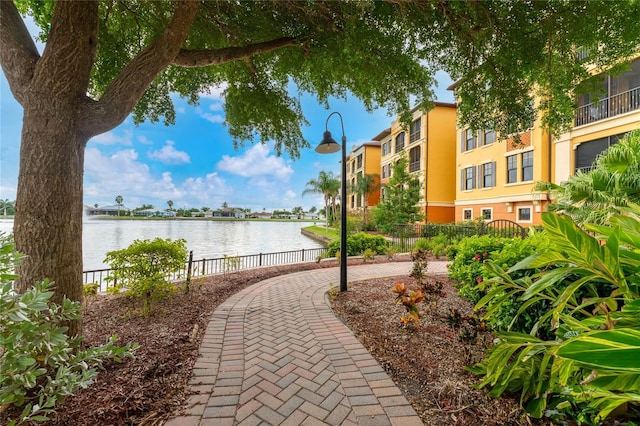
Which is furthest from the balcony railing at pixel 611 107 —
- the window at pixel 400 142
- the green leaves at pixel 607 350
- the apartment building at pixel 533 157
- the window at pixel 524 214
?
the window at pixel 400 142

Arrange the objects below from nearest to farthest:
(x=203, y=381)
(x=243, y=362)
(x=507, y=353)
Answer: (x=507, y=353), (x=203, y=381), (x=243, y=362)

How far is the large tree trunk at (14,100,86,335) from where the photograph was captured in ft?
7.17

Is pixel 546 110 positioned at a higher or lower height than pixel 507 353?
higher

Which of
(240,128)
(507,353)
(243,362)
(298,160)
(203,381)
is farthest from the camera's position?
(298,160)

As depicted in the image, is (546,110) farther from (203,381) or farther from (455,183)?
(455,183)

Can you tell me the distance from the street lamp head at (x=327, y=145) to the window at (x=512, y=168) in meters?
15.1

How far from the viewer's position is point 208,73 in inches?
229

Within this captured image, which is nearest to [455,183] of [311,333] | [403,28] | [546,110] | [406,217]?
[406,217]

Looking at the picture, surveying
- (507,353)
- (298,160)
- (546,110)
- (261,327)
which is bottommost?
(261,327)

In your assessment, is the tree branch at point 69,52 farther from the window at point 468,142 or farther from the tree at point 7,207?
the window at point 468,142

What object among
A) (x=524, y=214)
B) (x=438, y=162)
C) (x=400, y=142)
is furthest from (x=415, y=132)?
(x=524, y=214)

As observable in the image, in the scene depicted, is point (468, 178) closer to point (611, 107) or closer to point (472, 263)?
point (611, 107)

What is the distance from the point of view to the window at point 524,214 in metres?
14.8

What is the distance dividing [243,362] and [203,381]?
420 mm
